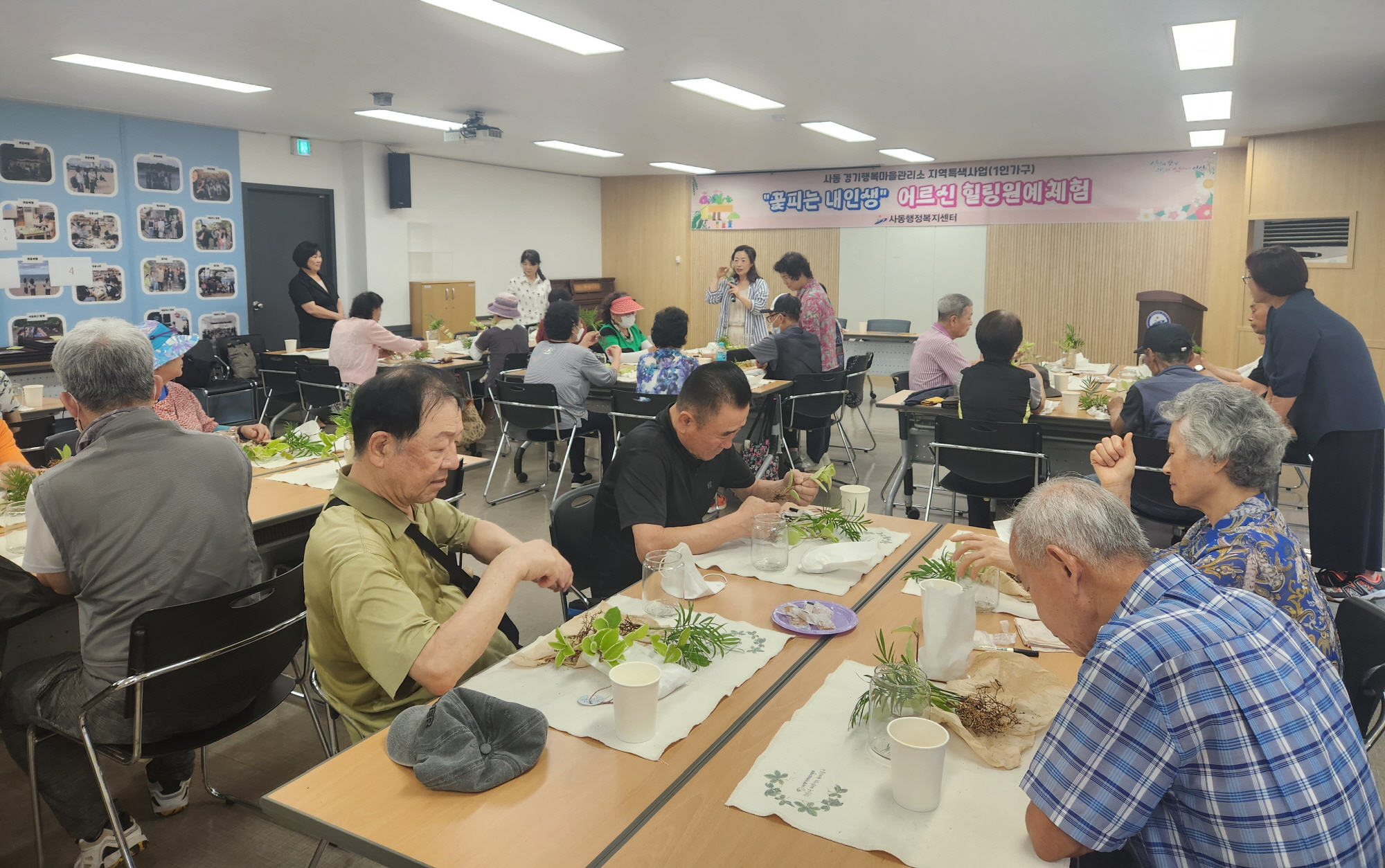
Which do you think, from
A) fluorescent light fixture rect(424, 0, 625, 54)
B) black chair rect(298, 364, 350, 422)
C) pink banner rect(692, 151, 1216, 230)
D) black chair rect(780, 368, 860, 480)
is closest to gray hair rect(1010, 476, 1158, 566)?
fluorescent light fixture rect(424, 0, 625, 54)

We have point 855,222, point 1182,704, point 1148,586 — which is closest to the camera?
point 1182,704

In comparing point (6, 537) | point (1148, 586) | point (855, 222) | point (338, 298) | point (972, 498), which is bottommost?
point (972, 498)

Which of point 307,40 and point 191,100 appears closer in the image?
point 307,40

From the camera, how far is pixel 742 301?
8.66 meters

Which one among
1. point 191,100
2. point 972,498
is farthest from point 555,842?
point 191,100

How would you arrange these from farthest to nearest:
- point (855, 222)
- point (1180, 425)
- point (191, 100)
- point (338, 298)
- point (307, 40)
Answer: point (855, 222), point (338, 298), point (191, 100), point (307, 40), point (1180, 425)

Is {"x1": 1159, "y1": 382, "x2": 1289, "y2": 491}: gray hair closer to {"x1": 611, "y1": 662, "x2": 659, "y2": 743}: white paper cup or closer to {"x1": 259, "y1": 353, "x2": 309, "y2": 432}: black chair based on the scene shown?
{"x1": 611, "y1": 662, "x2": 659, "y2": 743}: white paper cup

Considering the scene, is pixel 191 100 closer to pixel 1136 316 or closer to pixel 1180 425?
pixel 1180 425

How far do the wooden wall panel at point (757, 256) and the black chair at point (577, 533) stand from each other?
1003 centimetres

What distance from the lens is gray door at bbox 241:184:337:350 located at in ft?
31.8

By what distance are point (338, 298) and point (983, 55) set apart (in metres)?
7.24

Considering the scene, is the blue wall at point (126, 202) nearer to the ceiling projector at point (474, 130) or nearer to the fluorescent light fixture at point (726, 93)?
the ceiling projector at point (474, 130)

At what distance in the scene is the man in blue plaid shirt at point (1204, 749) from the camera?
1.15m

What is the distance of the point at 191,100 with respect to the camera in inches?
297
